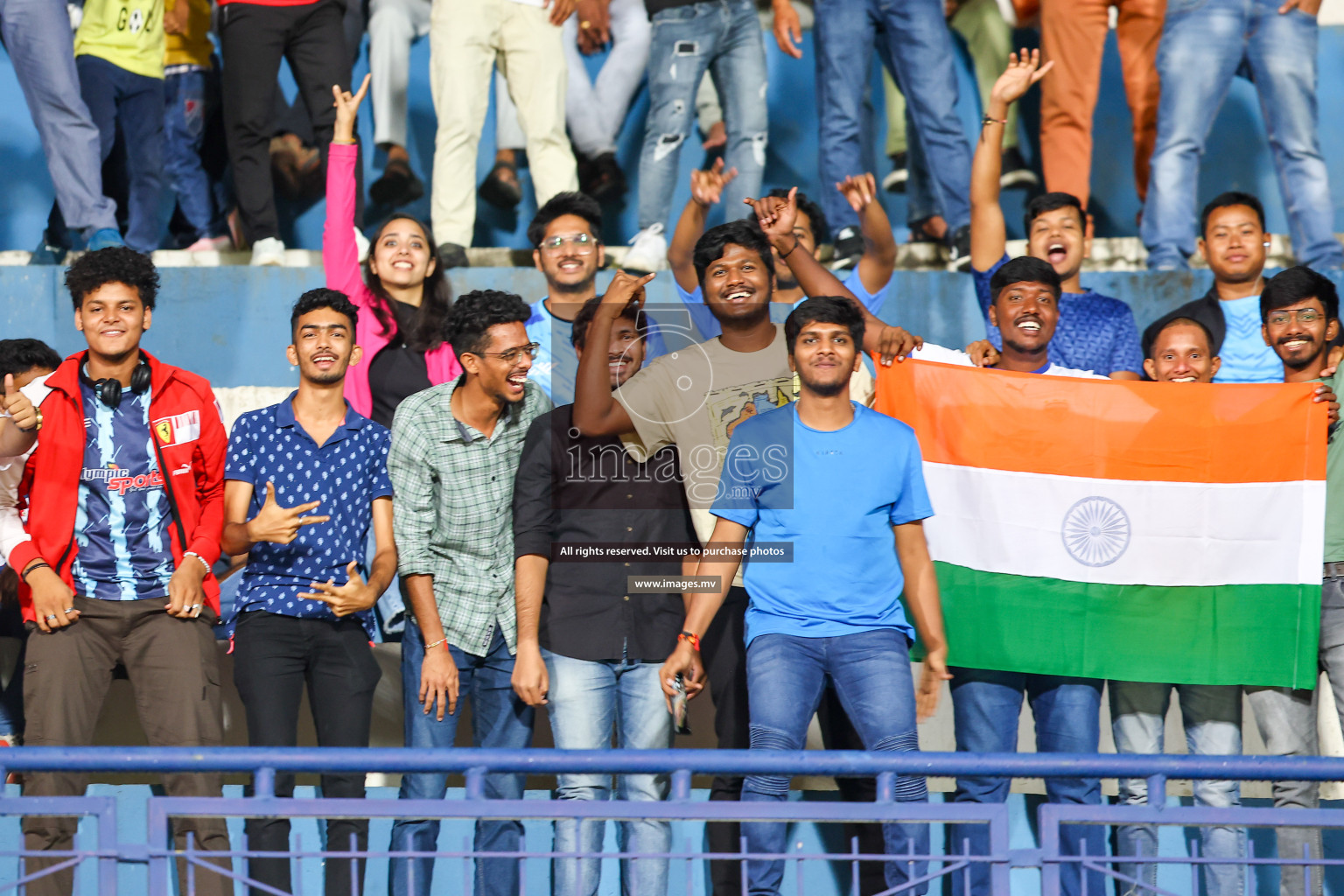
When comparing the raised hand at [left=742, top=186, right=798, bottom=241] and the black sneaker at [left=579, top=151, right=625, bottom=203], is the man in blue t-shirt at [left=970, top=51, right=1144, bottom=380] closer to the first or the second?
the raised hand at [left=742, top=186, right=798, bottom=241]

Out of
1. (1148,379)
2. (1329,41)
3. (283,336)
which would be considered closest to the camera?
(1148,379)

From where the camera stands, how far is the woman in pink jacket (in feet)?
17.6

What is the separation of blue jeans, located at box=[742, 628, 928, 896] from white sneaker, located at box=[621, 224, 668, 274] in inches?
129

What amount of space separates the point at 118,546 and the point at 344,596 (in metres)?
0.78

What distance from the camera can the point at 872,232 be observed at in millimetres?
5258

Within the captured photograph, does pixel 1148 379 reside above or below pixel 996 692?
above

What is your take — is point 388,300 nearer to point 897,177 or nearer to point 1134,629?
point 1134,629

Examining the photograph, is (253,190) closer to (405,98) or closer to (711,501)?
(405,98)

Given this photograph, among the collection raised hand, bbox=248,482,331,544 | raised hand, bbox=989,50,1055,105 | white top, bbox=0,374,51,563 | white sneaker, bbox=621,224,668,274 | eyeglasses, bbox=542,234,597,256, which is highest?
raised hand, bbox=989,50,1055,105

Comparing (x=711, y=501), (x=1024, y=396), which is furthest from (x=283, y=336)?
(x=1024, y=396)

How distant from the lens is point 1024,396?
488 cm

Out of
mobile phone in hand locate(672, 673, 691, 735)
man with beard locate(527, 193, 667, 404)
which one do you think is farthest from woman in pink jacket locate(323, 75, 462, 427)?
mobile phone in hand locate(672, 673, 691, 735)

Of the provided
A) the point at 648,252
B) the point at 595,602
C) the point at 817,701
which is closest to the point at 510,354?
the point at 595,602

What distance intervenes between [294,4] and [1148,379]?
481 centimetres
